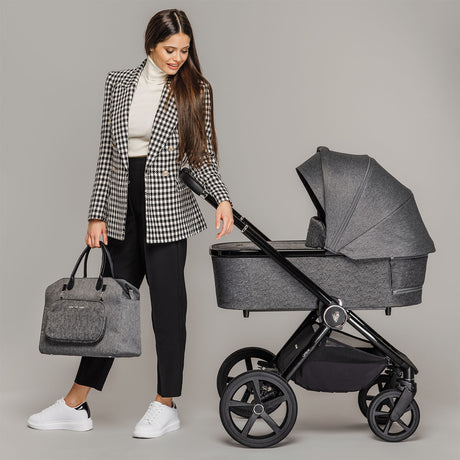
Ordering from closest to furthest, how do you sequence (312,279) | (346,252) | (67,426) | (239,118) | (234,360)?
(346,252) → (312,279) → (67,426) → (234,360) → (239,118)

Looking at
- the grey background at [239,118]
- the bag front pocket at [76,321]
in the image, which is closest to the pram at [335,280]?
the bag front pocket at [76,321]

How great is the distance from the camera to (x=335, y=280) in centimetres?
318

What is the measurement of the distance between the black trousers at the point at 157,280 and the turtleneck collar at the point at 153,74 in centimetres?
29

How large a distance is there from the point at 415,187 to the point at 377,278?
1.57 m

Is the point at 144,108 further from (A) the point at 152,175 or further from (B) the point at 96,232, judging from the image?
(B) the point at 96,232

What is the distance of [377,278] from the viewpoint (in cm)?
316

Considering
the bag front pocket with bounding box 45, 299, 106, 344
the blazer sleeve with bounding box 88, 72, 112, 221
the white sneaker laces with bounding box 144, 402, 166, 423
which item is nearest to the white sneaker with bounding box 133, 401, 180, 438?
the white sneaker laces with bounding box 144, 402, 166, 423

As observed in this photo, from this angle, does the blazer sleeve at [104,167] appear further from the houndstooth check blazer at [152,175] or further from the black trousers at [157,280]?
the black trousers at [157,280]

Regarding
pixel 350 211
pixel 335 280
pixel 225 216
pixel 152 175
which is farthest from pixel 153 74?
pixel 335 280

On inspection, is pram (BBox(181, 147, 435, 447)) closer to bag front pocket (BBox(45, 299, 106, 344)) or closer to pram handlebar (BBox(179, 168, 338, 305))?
pram handlebar (BBox(179, 168, 338, 305))

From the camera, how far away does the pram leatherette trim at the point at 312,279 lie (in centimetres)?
316

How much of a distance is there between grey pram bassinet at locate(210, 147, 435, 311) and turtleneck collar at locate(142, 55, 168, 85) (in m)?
0.63

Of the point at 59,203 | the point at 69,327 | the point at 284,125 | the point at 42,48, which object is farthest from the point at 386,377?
the point at 42,48

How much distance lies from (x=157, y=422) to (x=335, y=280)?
2.76 ft
